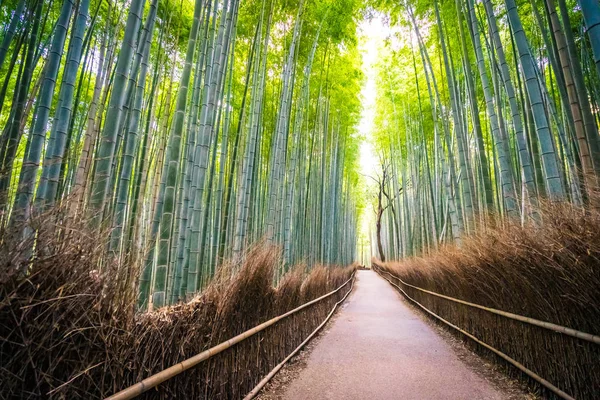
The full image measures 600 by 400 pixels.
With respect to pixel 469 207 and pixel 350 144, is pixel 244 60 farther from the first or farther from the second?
pixel 350 144

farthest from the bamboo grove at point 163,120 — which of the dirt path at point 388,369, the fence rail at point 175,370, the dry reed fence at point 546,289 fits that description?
the dry reed fence at point 546,289

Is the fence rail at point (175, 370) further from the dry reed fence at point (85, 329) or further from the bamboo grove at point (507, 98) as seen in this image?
the bamboo grove at point (507, 98)

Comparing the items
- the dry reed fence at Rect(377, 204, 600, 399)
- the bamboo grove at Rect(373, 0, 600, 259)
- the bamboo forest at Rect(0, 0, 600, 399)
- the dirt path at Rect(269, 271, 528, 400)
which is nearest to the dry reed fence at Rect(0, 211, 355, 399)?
the bamboo forest at Rect(0, 0, 600, 399)

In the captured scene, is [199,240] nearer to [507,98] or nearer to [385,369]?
[385,369]

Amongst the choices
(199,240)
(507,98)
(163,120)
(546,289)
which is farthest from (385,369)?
(507,98)

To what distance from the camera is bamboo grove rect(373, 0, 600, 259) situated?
224 cm

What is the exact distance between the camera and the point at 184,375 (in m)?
1.38

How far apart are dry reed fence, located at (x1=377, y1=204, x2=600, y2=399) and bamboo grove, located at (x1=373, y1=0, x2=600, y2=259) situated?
23cm

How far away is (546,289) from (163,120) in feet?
14.2

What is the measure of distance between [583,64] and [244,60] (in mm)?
5098

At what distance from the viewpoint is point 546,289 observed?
1916 mm

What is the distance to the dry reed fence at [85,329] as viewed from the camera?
0.76 meters

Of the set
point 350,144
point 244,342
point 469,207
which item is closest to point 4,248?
point 244,342

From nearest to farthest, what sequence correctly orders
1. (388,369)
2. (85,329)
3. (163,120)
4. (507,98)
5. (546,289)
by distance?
1. (85,329)
2. (546,289)
3. (388,369)
4. (163,120)
5. (507,98)
